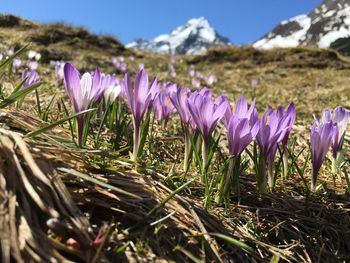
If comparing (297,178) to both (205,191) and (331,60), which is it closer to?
(205,191)

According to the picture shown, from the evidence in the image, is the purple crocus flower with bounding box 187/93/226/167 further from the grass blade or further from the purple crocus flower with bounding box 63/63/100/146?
the grass blade

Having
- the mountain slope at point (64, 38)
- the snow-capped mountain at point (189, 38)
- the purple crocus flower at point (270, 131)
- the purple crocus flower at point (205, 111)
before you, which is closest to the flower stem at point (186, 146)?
the purple crocus flower at point (205, 111)

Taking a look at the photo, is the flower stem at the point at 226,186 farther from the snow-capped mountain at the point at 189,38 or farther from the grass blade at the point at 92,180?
the snow-capped mountain at the point at 189,38

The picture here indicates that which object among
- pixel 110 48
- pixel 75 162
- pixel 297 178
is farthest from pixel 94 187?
pixel 110 48

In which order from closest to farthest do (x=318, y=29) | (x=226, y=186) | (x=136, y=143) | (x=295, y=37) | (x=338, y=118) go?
(x=226, y=186) < (x=136, y=143) < (x=338, y=118) < (x=318, y=29) < (x=295, y=37)

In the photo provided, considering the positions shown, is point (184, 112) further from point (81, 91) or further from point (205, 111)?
point (81, 91)

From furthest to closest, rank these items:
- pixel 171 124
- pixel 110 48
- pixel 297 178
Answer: pixel 110 48 → pixel 171 124 → pixel 297 178

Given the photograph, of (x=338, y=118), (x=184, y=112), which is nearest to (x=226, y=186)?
(x=184, y=112)

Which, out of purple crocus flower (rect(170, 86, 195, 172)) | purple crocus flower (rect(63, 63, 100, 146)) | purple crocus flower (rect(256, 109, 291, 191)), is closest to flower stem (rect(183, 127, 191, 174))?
purple crocus flower (rect(170, 86, 195, 172))
